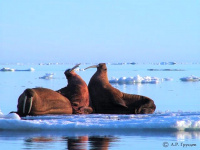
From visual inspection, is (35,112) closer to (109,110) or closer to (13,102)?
(109,110)

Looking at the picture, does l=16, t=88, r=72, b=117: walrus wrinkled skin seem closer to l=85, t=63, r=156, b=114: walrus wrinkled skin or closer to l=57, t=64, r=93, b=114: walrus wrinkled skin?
l=57, t=64, r=93, b=114: walrus wrinkled skin

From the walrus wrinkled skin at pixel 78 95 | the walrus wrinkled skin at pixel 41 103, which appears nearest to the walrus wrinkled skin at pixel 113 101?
the walrus wrinkled skin at pixel 78 95

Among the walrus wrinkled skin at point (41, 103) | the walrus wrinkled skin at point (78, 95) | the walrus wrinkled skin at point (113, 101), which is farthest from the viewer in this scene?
the walrus wrinkled skin at point (113, 101)

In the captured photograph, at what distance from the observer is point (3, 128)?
8.00m

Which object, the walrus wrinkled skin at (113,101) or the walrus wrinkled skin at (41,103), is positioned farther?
the walrus wrinkled skin at (113,101)

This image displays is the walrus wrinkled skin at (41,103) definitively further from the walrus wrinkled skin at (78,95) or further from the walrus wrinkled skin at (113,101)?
the walrus wrinkled skin at (113,101)

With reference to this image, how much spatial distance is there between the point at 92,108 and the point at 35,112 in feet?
5.44

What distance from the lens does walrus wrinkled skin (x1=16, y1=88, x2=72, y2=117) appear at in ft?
31.9

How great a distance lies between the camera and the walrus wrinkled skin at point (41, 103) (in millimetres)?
9719

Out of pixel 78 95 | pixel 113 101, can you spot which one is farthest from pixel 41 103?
pixel 113 101

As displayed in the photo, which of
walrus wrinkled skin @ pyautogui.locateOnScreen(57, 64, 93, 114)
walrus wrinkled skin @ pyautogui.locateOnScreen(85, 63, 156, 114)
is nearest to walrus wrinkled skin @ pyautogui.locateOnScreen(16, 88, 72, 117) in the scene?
walrus wrinkled skin @ pyautogui.locateOnScreen(57, 64, 93, 114)

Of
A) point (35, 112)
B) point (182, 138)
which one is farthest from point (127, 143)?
point (35, 112)

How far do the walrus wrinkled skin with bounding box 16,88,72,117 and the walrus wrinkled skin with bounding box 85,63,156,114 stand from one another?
0.87 meters

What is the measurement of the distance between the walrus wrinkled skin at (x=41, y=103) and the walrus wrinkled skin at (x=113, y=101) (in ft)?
2.87
